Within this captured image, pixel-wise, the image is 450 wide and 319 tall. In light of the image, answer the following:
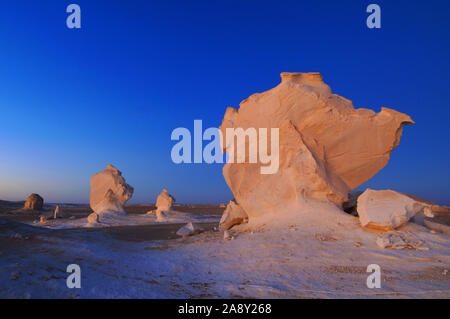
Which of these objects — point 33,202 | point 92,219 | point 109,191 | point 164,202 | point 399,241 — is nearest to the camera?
point 399,241

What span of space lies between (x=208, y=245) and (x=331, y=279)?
154 inches

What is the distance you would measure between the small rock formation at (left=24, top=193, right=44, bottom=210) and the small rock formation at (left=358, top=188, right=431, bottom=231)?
39700mm

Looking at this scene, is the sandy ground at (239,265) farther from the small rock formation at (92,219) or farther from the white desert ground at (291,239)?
the small rock formation at (92,219)

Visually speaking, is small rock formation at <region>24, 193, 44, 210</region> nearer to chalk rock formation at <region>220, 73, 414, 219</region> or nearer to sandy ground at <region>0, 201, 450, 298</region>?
sandy ground at <region>0, 201, 450, 298</region>

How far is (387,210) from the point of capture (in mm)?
7641

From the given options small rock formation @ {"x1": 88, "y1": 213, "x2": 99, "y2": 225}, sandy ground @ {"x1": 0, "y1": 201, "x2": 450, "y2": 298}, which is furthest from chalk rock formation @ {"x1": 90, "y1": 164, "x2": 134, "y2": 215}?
sandy ground @ {"x1": 0, "y1": 201, "x2": 450, "y2": 298}

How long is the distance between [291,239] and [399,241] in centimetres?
246

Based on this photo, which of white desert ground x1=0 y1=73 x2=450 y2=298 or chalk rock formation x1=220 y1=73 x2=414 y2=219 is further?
chalk rock formation x1=220 y1=73 x2=414 y2=219

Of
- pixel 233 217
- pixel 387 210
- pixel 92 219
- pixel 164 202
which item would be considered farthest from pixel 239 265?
pixel 164 202

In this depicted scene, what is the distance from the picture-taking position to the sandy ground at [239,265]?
4.16m

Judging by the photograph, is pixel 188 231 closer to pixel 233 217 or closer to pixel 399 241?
pixel 233 217

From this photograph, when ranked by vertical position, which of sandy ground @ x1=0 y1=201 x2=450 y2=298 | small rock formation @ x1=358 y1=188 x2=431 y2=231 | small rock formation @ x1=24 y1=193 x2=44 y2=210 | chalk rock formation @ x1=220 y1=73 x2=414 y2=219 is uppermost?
chalk rock formation @ x1=220 y1=73 x2=414 y2=219

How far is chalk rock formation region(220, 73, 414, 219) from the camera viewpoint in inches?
375
